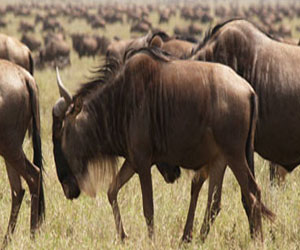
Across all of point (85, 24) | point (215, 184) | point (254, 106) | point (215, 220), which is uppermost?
point (254, 106)

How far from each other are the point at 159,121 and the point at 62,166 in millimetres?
837

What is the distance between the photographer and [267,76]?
187 inches

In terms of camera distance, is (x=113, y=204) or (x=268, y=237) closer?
(x=268, y=237)

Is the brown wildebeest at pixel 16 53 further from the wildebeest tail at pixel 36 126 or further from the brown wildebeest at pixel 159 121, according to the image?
the brown wildebeest at pixel 159 121

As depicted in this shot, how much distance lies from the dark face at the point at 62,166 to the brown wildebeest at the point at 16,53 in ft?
14.1

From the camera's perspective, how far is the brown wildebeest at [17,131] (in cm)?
455

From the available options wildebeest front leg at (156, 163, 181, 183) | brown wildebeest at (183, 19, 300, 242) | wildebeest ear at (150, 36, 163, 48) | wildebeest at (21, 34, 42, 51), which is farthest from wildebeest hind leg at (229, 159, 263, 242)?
wildebeest at (21, 34, 42, 51)

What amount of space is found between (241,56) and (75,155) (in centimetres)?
146

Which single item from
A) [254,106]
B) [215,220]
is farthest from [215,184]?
[254,106]

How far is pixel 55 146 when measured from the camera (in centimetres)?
458

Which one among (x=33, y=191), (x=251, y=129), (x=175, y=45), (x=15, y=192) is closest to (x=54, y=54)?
(x=175, y=45)

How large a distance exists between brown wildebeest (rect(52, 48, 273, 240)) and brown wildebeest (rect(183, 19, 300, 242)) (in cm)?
46

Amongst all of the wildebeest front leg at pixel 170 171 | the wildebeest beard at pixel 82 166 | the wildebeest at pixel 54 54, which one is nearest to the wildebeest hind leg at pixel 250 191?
the wildebeest front leg at pixel 170 171

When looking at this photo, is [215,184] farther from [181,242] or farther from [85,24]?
[85,24]
